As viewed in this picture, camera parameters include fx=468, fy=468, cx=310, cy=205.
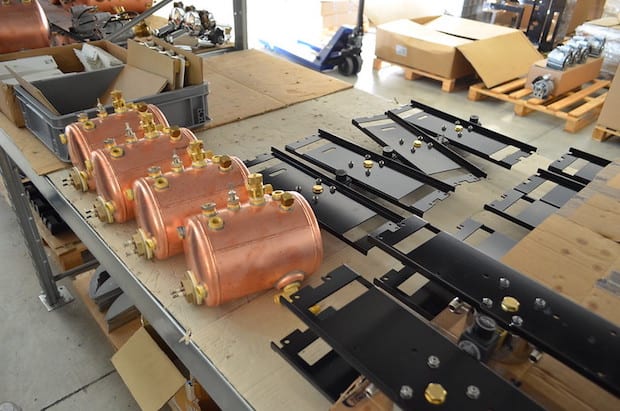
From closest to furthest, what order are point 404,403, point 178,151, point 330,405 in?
1. point 404,403
2. point 330,405
3. point 178,151

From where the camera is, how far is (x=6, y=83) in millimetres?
1475

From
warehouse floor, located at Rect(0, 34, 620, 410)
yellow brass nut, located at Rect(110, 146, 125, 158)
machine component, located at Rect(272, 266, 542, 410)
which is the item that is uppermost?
yellow brass nut, located at Rect(110, 146, 125, 158)

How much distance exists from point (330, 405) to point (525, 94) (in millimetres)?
3357

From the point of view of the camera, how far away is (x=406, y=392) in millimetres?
545

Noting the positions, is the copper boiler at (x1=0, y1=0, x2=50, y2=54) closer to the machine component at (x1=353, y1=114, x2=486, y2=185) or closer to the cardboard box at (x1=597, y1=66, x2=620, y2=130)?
the machine component at (x1=353, y1=114, x2=486, y2=185)

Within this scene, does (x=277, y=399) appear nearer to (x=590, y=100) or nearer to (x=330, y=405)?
(x=330, y=405)

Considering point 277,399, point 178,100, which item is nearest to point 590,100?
point 178,100

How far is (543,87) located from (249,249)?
125 inches

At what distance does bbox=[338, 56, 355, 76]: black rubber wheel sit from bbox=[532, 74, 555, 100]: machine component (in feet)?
4.84

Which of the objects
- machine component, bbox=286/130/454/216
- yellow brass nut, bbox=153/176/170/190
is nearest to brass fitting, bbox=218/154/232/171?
yellow brass nut, bbox=153/176/170/190

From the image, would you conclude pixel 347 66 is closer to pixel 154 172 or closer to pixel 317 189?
pixel 317 189

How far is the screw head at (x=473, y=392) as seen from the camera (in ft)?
1.81

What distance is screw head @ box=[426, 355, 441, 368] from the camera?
0.59m

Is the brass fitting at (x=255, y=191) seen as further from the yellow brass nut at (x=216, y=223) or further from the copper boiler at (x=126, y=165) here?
the copper boiler at (x=126, y=165)
